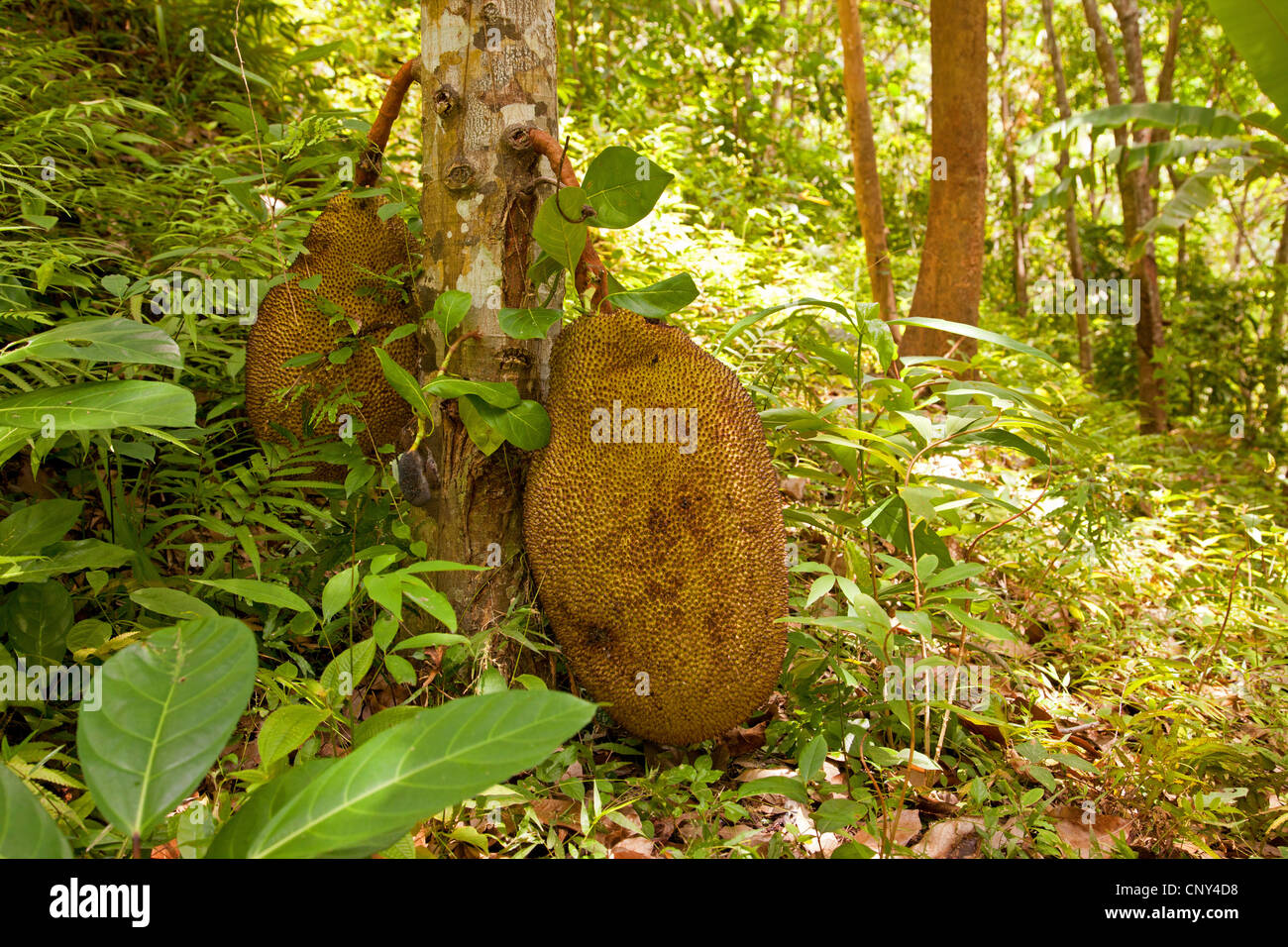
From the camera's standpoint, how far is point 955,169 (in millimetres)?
3533

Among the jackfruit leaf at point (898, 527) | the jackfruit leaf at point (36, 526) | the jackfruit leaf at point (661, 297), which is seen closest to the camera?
the jackfruit leaf at point (36, 526)

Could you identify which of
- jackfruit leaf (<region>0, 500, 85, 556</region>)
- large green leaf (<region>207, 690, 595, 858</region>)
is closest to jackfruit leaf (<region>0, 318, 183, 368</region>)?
jackfruit leaf (<region>0, 500, 85, 556</region>)

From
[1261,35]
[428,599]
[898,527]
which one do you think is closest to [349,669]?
[428,599]

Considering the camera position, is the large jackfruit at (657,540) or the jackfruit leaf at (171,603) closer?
the jackfruit leaf at (171,603)

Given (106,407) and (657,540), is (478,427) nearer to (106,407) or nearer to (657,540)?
(657,540)

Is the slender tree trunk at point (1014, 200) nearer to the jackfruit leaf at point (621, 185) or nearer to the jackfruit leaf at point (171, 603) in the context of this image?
the jackfruit leaf at point (621, 185)

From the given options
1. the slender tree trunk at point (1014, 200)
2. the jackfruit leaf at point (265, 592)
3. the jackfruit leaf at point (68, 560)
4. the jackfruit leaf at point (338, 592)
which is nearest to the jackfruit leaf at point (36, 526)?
the jackfruit leaf at point (68, 560)

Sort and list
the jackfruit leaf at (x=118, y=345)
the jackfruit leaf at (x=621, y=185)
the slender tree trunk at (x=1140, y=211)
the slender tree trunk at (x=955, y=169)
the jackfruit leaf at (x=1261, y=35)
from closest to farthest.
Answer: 1. the jackfruit leaf at (x=118, y=345)
2. the jackfruit leaf at (x=621, y=185)
3. the jackfruit leaf at (x=1261, y=35)
4. the slender tree trunk at (x=955, y=169)
5. the slender tree trunk at (x=1140, y=211)

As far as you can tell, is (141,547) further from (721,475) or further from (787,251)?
(787,251)

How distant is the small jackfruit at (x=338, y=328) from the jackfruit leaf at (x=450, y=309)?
25 centimetres

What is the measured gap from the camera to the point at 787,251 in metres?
4.55

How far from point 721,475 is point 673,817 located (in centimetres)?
61

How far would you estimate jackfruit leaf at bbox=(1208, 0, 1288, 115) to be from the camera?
211cm

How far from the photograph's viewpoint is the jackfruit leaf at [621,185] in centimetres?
145
